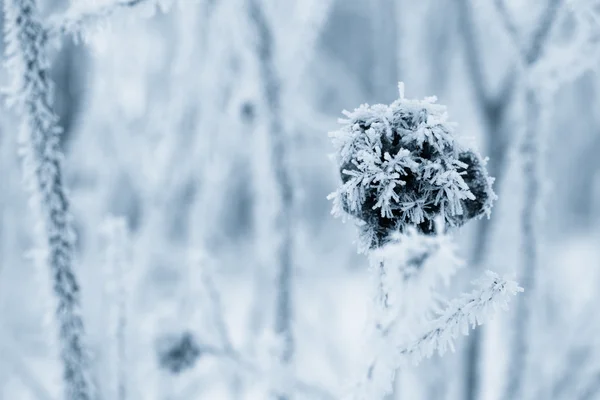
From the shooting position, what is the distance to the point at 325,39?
5.15 metres

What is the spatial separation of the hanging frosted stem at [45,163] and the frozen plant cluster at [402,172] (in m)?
0.62

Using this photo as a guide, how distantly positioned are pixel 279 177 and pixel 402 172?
0.83 metres

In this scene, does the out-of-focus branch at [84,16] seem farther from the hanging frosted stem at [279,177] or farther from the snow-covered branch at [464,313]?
the snow-covered branch at [464,313]

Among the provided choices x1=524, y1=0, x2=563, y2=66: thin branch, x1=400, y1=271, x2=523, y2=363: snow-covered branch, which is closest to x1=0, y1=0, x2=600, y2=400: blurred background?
x1=524, y1=0, x2=563, y2=66: thin branch

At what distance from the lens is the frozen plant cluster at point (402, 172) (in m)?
0.71

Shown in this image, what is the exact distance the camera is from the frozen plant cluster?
2.31 feet

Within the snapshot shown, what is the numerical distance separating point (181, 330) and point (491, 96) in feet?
5.02

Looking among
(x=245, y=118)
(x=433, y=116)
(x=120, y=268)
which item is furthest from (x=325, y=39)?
(x=433, y=116)

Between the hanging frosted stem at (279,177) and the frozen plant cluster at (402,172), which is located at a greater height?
the hanging frosted stem at (279,177)

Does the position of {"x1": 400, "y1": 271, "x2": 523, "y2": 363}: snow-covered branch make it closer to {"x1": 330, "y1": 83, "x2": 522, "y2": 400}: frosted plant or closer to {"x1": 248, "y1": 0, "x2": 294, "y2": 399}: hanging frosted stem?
{"x1": 330, "y1": 83, "x2": 522, "y2": 400}: frosted plant

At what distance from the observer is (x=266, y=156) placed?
4.99ft

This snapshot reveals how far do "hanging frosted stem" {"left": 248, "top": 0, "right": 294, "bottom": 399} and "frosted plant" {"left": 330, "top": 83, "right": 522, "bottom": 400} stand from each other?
0.74 metres

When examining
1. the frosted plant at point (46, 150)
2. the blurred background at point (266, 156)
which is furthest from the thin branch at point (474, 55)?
the frosted plant at point (46, 150)

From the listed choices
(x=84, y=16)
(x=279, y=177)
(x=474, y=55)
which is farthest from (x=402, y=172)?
(x=474, y=55)
